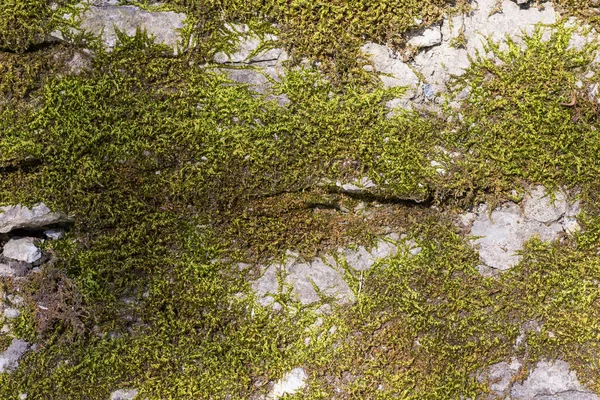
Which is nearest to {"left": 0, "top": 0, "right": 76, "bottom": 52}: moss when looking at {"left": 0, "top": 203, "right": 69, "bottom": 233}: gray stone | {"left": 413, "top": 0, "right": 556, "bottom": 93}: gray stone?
{"left": 0, "top": 203, "right": 69, "bottom": 233}: gray stone

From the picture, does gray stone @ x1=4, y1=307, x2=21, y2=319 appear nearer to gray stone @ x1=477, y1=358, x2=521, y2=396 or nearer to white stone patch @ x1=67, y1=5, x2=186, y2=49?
white stone patch @ x1=67, y1=5, x2=186, y2=49

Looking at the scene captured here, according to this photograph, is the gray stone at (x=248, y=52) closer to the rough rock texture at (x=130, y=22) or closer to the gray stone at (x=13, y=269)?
the rough rock texture at (x=130, y=22)

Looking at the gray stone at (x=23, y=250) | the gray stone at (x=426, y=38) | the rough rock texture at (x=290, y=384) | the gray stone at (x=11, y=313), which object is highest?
the gray stone at (x=426, y=38)

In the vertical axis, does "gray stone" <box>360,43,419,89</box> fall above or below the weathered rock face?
above

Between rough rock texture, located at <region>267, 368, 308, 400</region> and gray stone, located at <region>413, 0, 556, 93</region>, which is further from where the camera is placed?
gray stone, located at <region>413, 0, 556, 93</region>

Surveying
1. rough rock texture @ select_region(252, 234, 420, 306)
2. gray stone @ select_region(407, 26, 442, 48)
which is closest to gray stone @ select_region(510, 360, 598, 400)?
rough rock texture @ select_region(252, 234, 420, 306)

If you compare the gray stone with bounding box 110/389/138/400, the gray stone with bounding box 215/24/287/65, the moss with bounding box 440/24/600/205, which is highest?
the gray stone with bounding box 215/24/287/65

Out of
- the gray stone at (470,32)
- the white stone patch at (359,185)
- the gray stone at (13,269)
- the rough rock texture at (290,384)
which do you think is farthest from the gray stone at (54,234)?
the gray stone at (470,32)

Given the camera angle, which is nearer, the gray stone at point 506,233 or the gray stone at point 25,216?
the gray stone at point 25,216
